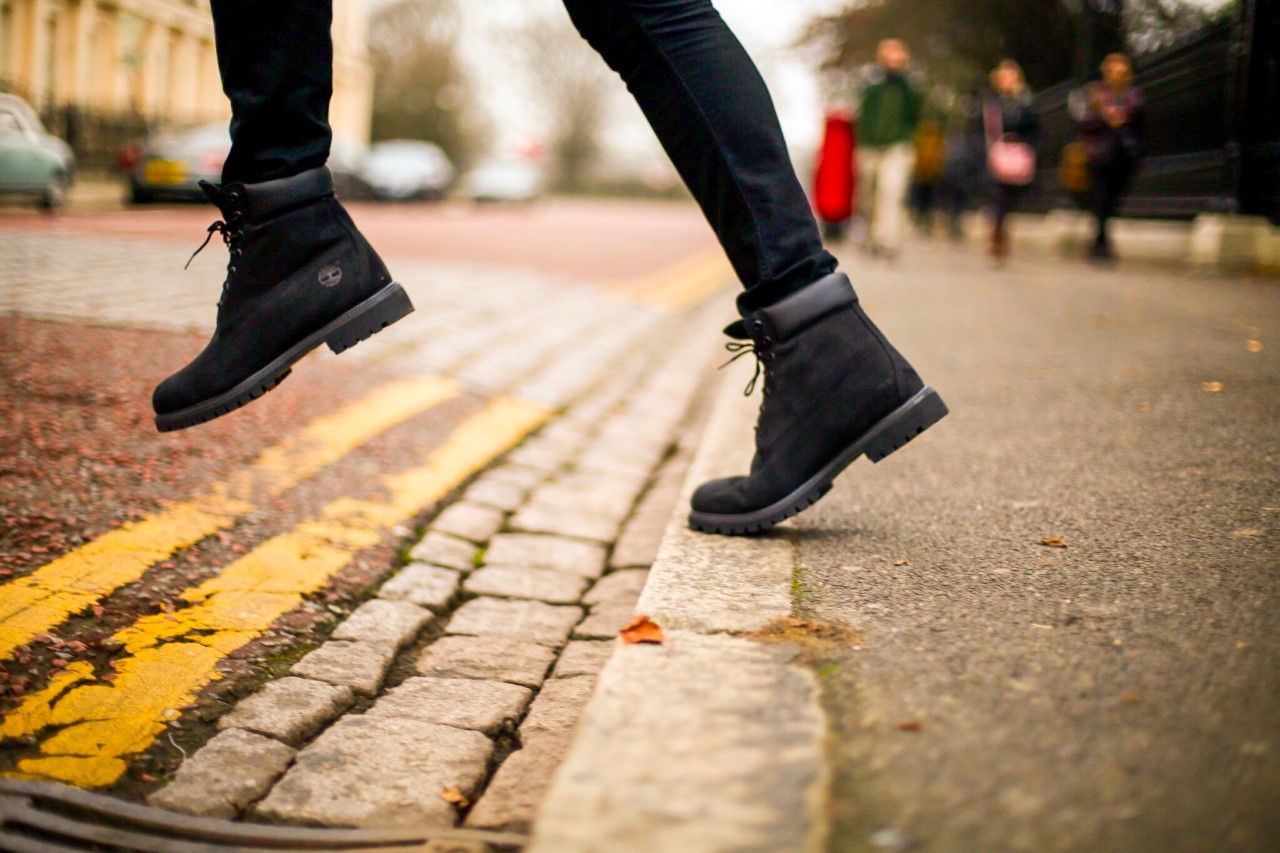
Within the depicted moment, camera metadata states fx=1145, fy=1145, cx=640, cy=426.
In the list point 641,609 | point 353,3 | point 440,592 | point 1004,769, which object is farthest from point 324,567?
point 353,3

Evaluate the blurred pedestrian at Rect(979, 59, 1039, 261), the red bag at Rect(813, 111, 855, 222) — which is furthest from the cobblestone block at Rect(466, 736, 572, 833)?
the red bag at Rect(813, 111, 855, 222)

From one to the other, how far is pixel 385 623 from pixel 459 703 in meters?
0.39

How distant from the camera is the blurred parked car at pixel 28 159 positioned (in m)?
7.04

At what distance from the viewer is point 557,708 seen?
194 cm

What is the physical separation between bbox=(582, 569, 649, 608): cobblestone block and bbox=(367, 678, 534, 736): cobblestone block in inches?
19.4

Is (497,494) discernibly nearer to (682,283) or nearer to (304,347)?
(304,347)

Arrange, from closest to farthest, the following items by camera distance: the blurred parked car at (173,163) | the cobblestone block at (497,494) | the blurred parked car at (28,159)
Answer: the cobblestone block at (497,494) < the blurred parked car at (28,159) < the blurred parked car at (173,163)

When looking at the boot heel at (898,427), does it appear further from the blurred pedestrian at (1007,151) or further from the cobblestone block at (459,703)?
the blurred pedestrian at (1007,151)

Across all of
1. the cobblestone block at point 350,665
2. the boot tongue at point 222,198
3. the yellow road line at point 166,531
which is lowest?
the cobblestone block at point 350,665

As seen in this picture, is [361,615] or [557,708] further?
[361,615]

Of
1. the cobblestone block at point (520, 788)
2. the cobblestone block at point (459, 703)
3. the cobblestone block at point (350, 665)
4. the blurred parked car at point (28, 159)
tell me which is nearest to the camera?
the cobblestone block at point (520, 788)

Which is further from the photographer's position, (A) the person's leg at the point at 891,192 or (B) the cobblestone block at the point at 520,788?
(A) the person's leg at the point at 891,192

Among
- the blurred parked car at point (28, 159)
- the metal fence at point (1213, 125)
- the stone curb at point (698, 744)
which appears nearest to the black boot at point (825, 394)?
the stone curb at point (698, 744)

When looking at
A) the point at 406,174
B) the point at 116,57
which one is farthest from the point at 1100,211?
the point at 406,174
